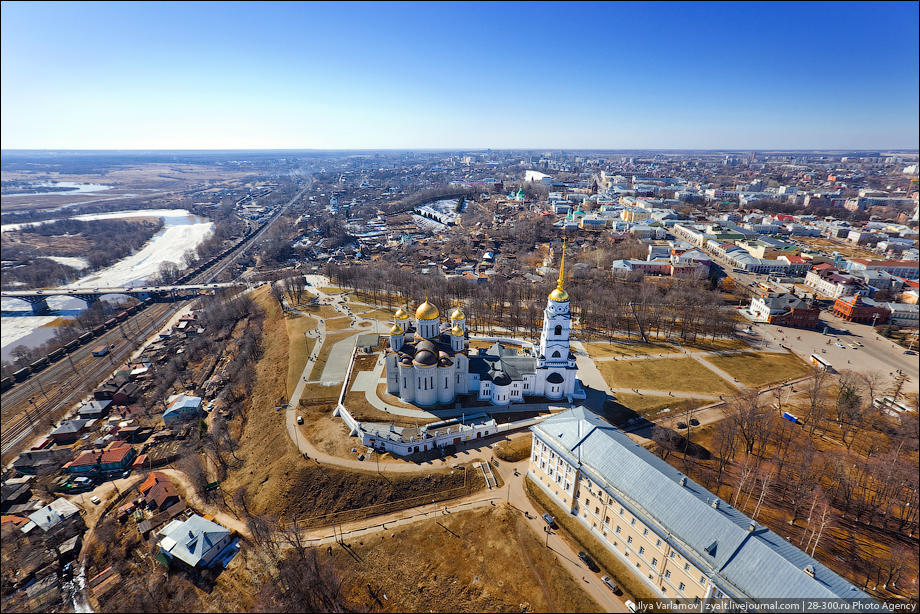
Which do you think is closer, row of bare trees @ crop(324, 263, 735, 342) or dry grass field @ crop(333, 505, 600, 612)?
dry grass field @ crop(333, 505, 600, 612)

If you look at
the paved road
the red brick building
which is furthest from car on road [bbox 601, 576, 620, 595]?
the red brick building

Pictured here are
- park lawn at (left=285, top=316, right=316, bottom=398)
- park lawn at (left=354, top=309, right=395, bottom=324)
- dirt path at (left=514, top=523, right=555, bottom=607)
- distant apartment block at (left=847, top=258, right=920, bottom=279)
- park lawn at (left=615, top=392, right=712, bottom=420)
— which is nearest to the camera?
dirt path at (left=514, top=523, right=555, bottom=607)

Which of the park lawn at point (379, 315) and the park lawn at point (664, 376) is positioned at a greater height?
the park lawn at point (379, 315)

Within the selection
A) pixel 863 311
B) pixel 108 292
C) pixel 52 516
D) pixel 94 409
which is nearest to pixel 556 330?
pixel 52 516

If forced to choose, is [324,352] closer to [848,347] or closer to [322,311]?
[322,311]

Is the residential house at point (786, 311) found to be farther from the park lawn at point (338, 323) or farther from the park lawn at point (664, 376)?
the park lawn at point (338, 323)

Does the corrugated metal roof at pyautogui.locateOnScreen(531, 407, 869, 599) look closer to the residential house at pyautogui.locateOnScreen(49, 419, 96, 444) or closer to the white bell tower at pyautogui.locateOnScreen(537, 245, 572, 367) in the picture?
the white bell tower at pyautogui.locateOnScreen(537, 245, 572, 367)

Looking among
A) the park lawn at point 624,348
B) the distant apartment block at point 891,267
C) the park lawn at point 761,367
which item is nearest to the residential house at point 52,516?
the park lawn at point 624,348
